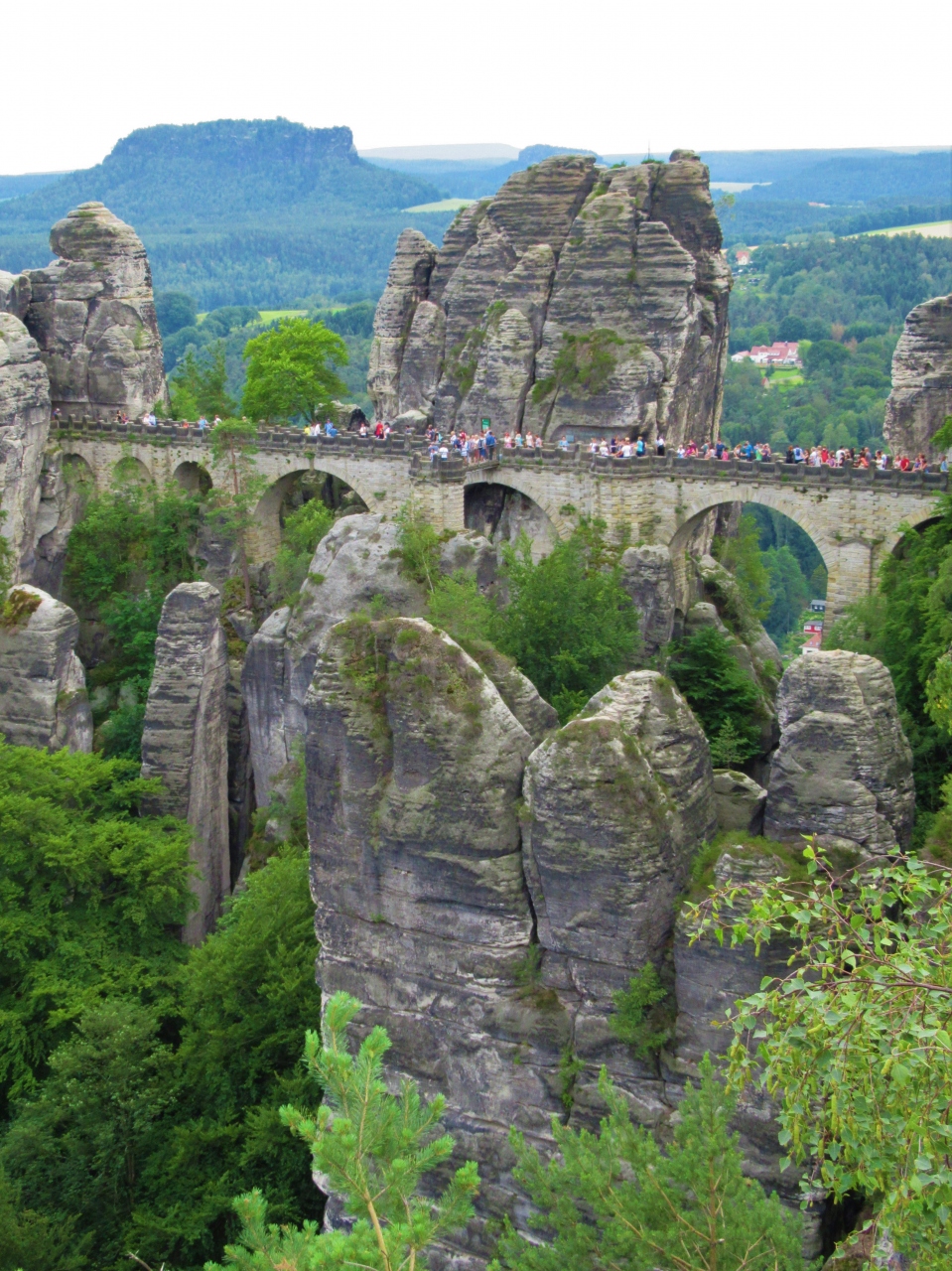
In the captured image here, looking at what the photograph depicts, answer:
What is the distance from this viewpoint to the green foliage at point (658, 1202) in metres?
13.8

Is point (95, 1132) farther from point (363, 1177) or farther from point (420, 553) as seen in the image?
point (420, 553)

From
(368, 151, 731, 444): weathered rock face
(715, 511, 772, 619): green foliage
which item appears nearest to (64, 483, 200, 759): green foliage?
(368, 151, 731, 444): weathered rock face

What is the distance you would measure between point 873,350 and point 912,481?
11656 centimetres

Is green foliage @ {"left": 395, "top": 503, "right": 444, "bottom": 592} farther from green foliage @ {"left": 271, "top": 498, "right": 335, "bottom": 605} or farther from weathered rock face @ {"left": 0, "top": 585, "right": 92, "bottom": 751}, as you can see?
weathered rock face @ {"left": 0, "top": 585, "right": 92, "bottom": 751}

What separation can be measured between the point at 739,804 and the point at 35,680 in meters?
23.2

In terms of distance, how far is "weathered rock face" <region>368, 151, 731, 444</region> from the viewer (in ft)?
140

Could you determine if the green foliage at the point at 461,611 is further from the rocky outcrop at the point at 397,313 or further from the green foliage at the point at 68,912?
the rocky outcrop at the point at 397,313

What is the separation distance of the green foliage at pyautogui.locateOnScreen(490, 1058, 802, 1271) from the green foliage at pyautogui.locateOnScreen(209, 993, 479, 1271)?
4.97ft

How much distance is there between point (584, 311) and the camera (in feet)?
143

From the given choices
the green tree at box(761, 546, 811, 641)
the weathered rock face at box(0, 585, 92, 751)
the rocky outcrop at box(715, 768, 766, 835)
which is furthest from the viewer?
the green tree at box(761, 546, 811, 641)

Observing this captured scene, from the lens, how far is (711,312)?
45375 millimetres

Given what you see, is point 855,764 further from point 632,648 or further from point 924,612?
point 632,648

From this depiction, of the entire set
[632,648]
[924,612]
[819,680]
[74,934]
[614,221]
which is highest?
[614,221]

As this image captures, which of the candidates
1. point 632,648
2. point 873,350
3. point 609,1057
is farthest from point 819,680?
point 873,350
